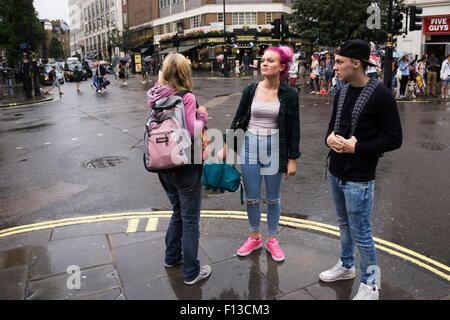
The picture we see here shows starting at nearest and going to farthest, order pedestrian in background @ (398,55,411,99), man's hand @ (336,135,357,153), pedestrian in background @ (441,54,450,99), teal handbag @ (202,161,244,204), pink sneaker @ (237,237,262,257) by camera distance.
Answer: man's hand @ (336,135,357,153) < teal handbag @ (202,161,244,204) < pink sneaker @ (237,237,262,257) < pedestrian in background @ (398,55,411,99) < pedestrian in background @ (441,54,450,99)

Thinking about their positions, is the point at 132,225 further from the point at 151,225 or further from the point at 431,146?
the point at 431,146

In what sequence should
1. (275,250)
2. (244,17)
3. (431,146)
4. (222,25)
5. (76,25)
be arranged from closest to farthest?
1. (275,250)
2. (431,146)
3. (222,25)
4. (244,17)
5. (76,25)

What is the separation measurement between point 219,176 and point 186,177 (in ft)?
1.45

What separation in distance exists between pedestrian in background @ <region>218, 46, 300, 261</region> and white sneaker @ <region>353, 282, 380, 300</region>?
870 mm

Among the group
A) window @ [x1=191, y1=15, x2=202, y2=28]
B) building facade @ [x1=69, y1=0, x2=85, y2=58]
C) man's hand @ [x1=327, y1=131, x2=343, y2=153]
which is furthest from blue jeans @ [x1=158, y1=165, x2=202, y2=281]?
building facade @ [x1=69, y1=0, x2=85, y2=58]

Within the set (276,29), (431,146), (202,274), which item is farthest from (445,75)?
(202,274)

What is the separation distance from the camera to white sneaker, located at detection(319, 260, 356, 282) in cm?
341

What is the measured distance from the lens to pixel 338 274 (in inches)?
135

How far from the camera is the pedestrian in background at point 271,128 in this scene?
3523 millimetres

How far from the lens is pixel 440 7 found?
25.8 metres

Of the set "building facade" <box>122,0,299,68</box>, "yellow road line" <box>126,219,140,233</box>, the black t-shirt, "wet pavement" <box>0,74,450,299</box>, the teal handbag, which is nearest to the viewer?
the black t-shirt

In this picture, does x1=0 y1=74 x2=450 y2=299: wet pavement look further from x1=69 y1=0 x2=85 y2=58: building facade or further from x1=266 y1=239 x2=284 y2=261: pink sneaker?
x1=69 y1=0 x2=85 y2=58: building facade
